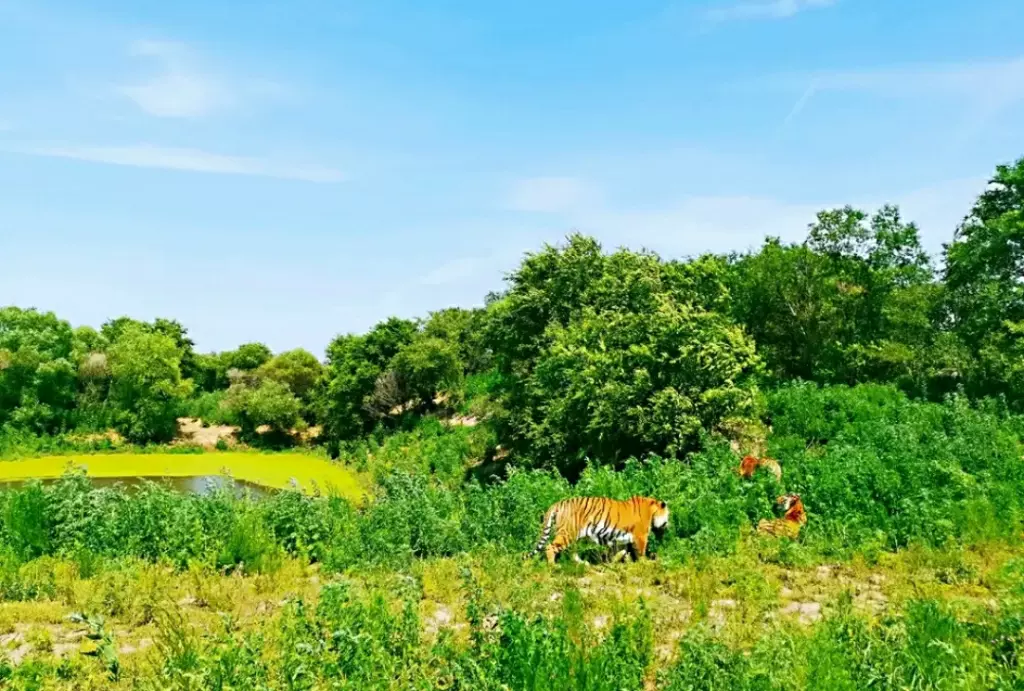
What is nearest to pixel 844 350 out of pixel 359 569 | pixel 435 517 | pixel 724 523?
pixel 724 523

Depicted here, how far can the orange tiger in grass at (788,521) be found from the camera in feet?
33.0

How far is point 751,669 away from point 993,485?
789cm

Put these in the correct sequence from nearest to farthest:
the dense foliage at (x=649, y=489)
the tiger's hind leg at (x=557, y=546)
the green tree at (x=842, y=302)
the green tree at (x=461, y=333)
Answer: the dense foliage at (x=649, y=489), the tiger's hind leg at (x=557, y=546), the green tree at (x=842, y=302), the green tree at (x=461, y=333)

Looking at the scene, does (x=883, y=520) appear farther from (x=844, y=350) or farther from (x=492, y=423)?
(x=844, y=350)

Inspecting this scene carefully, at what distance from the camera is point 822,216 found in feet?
100

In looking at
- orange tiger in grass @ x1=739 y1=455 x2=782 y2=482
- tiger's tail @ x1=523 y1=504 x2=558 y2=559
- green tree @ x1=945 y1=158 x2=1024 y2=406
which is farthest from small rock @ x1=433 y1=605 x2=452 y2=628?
green tree @ x1=945 y1=158 x2=1024 y2=406

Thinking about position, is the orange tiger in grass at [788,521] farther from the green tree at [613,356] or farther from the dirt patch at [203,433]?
the dirt patch at [203,433]

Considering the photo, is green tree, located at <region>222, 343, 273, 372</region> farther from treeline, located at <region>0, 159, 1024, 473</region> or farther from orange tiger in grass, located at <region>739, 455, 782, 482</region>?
orange tiger in grass, located at <region>739, 455, 782, 482</region>

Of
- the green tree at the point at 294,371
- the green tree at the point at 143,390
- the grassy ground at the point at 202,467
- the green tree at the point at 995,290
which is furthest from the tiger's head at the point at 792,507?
the green tree at the point at 294,371

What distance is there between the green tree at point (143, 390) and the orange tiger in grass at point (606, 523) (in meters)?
41.6

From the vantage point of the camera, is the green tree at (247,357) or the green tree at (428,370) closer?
the green tree at (428,370)

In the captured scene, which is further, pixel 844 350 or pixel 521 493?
pixel 844 350

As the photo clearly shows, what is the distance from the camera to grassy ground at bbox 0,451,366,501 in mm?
35906

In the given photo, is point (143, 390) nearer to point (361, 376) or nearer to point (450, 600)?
point (361, 376)
